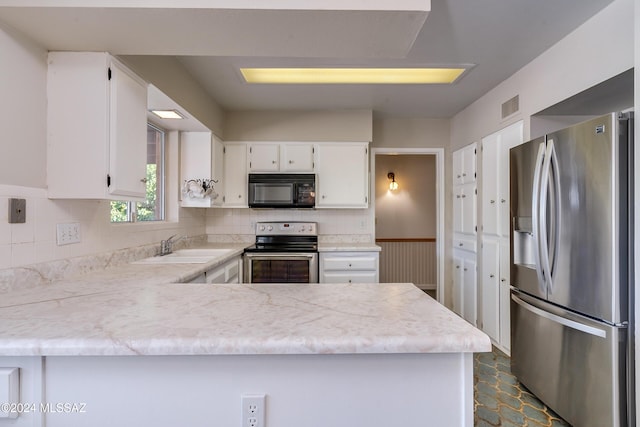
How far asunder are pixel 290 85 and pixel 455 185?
221 cm

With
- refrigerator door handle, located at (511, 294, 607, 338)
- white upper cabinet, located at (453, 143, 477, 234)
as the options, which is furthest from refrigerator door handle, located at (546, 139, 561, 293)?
white upper cabinet, located at (453, 143, 477, 234)

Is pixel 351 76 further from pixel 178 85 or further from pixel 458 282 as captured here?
pixel 458 282

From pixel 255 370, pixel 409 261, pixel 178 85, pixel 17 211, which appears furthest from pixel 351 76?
pixel 409 261

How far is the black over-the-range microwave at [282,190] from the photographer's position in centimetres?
340

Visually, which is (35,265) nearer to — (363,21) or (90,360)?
(90,360)

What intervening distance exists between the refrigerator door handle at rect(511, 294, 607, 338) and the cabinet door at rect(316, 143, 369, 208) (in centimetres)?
180

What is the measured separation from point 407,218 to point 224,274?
11.6ft

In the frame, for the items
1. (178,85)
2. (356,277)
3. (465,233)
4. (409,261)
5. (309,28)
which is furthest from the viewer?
(409,261)

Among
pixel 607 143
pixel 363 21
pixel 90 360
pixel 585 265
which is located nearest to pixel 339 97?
pixel 363 21

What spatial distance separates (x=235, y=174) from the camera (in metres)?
3.54

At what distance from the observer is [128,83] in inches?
65.3

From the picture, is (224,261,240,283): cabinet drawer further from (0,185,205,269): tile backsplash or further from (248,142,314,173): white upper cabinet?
(248,142,314,173): white upper cabinet

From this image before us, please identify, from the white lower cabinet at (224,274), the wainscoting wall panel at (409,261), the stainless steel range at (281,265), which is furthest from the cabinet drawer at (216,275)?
the wainscoting wall panel at (409,261)

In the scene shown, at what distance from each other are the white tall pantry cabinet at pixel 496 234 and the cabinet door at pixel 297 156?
1799 mm
